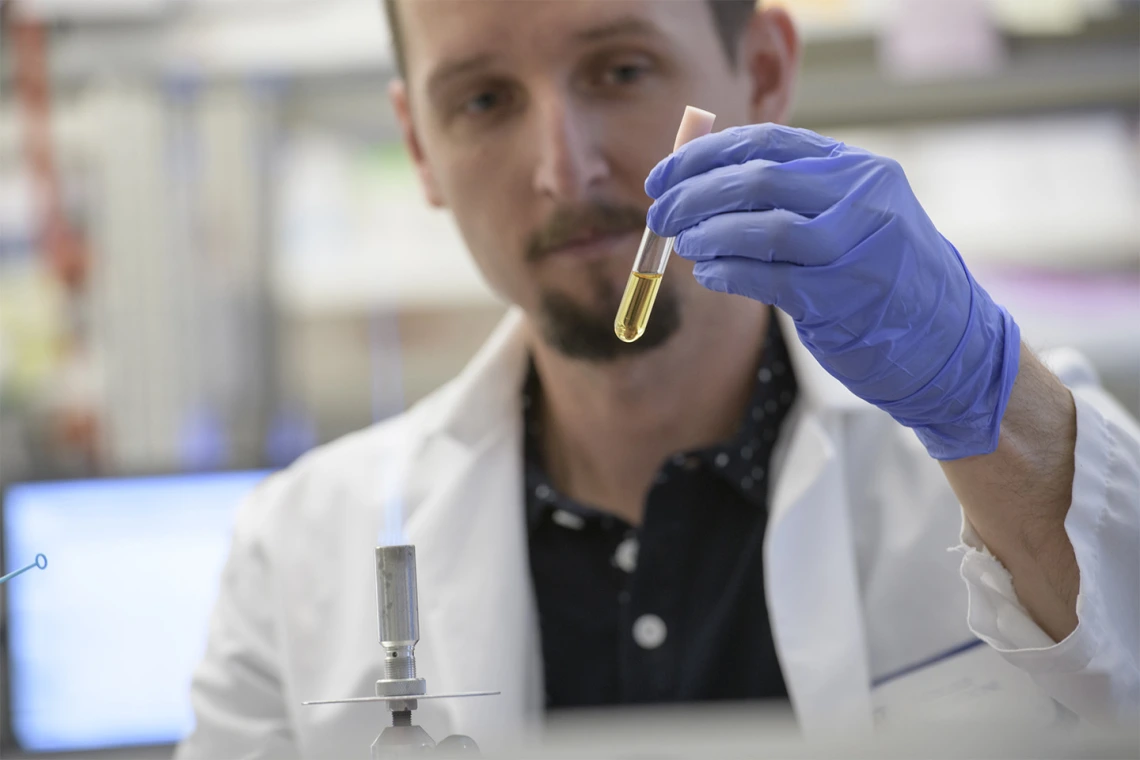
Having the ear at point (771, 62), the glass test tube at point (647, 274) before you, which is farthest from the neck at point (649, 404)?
the glass test tube at point (647, 274)

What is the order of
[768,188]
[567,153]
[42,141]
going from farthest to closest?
1. [42,141]
2. [567,153]
3. [768,188]

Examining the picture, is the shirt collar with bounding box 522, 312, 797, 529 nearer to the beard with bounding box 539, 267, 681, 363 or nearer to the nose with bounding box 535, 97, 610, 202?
the beard with bounding box 539, 267, 681, 363

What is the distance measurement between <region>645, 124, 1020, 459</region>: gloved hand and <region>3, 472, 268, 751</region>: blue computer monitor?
105 centimetres

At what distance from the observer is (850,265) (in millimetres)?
758

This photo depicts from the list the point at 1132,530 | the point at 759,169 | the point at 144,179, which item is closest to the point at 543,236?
the point at 759,169

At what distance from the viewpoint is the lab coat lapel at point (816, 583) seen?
3.18 ft

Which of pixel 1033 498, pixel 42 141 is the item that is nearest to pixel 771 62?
pixel 1033 498

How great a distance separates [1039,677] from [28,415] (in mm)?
1858

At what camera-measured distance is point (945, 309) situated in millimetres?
790

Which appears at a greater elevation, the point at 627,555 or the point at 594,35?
the point at 594,35

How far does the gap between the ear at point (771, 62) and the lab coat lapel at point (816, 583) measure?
301 millimetres

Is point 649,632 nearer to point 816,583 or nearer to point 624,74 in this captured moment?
point 816,583

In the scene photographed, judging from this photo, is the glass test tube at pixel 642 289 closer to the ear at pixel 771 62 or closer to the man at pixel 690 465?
the man at pixel 690 465

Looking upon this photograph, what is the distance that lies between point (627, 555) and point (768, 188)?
1.58 ft
